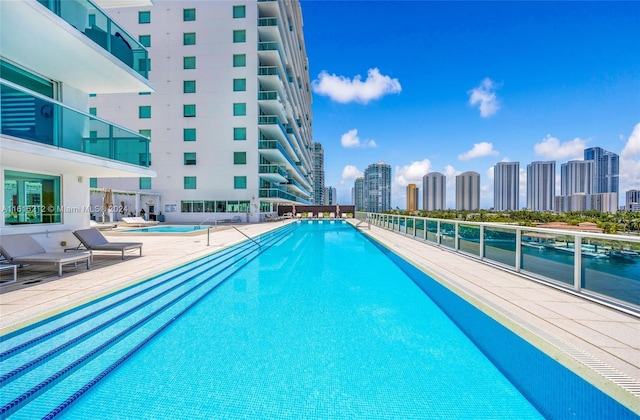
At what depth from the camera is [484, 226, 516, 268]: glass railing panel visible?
604cm

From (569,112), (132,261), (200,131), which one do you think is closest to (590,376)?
(132,261)

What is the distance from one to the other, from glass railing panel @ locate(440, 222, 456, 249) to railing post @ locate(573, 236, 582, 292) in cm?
452

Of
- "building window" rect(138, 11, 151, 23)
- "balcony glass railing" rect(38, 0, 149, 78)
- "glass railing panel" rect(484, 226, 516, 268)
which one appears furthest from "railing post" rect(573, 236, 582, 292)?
"building window" rect(138, 11, 151, 23)

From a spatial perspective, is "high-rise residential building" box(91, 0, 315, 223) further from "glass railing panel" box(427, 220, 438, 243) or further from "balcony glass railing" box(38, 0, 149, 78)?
"glass railing panel" box(427, 220, 438, 243)

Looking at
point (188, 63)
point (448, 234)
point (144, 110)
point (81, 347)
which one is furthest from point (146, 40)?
point (81, 347)

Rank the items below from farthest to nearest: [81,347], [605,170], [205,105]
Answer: [605,170]
[205,105]
[81,347]

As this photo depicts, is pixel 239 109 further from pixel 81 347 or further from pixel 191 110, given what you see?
pixel 81 347

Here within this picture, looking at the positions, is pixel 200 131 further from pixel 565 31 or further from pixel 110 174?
pixel 565 31

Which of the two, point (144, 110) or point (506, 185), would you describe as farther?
point (506, 185)

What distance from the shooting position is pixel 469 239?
8.00 m

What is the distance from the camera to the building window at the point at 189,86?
94.3 ft

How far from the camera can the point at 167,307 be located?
4.95 m

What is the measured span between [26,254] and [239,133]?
79.2ft

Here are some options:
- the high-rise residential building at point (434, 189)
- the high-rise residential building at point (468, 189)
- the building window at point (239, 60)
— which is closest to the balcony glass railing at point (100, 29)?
the building window at point (239, 60)
